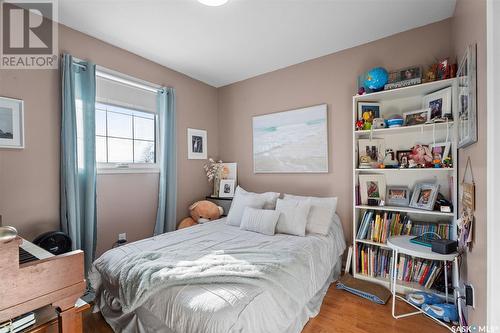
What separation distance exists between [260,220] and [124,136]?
186cm

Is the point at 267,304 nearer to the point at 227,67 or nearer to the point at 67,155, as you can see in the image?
the point at 67,155

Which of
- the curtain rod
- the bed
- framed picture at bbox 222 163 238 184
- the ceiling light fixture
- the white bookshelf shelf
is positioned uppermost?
the ceiling light fixture

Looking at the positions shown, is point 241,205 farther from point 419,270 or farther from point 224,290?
point 419,270

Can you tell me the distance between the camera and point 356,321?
5.92 ft

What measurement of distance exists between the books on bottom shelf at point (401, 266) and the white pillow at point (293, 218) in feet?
2.36

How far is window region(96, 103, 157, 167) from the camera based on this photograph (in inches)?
99.0

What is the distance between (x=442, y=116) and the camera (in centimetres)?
203

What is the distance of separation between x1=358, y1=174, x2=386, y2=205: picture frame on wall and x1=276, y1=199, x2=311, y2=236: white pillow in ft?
2.01

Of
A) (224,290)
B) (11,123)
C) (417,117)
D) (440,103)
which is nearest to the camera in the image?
(224,290)

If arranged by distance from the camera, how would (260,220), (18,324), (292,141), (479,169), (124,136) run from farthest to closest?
(292,141)
(124,136)
(260,220)
(479,169)
(18,324)

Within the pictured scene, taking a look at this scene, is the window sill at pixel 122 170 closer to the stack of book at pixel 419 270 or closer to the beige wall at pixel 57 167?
the beige wall at pixel 57 167

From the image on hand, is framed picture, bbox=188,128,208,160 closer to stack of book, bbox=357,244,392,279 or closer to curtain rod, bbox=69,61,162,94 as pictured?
curtain rod, bbox=69,61,162,94

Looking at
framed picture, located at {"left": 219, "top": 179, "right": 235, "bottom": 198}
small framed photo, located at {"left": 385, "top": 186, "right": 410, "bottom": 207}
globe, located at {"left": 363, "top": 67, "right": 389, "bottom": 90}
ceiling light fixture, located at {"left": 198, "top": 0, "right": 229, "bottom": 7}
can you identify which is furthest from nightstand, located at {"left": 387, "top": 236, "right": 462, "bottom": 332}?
ceiling light fixture, located at {"left": 198, "top": 0, "right": 229, "bottom": 7}

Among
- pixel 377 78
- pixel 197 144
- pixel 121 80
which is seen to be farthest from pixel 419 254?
pixel 121 80
